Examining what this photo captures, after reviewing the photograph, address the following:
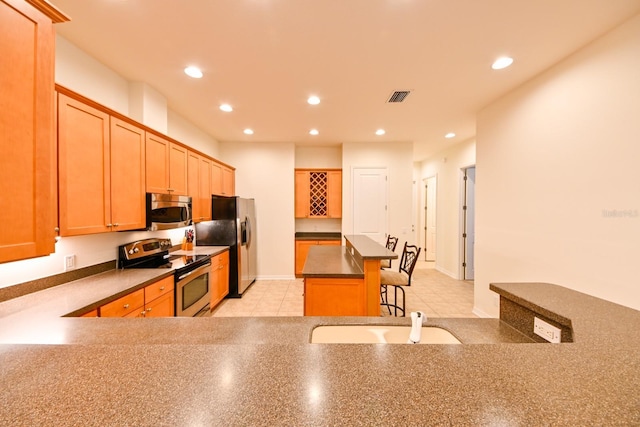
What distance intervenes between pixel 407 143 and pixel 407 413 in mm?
5099

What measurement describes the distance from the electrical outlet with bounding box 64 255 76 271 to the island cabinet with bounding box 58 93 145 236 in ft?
1.20

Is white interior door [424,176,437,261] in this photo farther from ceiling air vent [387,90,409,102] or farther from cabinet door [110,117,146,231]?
cabinet door [110,117,146,231]

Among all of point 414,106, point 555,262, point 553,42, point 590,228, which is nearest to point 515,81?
point 553,42

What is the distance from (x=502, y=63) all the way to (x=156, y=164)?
138 inches

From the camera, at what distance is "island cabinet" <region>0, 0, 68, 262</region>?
96 cm

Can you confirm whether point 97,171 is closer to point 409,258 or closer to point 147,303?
point 147,303

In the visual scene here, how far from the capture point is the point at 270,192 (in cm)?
505

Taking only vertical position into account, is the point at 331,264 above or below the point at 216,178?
below

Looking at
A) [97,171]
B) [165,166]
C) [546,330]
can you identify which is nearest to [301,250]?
[165,166]

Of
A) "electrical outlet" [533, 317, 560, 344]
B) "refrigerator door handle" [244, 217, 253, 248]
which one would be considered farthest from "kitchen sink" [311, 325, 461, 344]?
"refrigerator door handle" [244, 217, 253, 248]

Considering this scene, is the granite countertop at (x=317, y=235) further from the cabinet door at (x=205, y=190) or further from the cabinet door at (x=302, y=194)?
the cabinet door at (x=205, y=190)

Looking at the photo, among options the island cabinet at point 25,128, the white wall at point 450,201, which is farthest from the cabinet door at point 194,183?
the white wall at point 450,201

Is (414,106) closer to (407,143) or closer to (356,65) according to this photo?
(356,65)

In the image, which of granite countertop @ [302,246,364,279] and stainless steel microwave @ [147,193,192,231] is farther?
stainless steel microwave @ [147,193,192,231]
